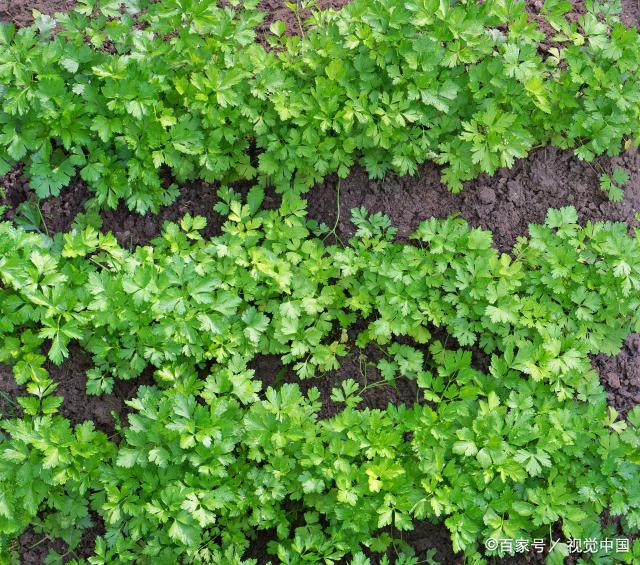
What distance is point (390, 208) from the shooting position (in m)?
4.36

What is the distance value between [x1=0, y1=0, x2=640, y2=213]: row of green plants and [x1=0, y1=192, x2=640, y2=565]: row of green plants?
38cm

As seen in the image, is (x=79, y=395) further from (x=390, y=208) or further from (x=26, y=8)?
(x=26, y=8)

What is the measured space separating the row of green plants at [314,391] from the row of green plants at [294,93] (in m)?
0.38

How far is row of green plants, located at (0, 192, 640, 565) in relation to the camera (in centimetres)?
365

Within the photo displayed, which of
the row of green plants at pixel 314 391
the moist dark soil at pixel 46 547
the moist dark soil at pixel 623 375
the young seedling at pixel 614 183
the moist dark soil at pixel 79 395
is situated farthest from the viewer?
the young seedling at pixel 614 183

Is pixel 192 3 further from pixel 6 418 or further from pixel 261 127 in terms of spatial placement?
pixel 6 418

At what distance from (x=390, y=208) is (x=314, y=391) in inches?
46.2

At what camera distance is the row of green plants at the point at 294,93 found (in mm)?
4035

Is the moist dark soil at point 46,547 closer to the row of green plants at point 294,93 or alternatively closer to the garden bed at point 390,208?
the garden bed at point 390,208

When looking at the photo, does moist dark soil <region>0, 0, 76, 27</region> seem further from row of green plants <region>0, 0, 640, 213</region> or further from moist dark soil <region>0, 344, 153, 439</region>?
moist dark soil <region>0, 344, 153, 439</region>

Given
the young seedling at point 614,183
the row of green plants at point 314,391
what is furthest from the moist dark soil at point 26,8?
the young seedling at point 614,183

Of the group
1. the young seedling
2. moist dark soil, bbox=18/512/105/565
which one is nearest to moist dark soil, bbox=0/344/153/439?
moist dark soil, bbox=18/512/105/565

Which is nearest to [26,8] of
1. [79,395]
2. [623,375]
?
[79,395]

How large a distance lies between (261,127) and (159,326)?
3.99 ft
